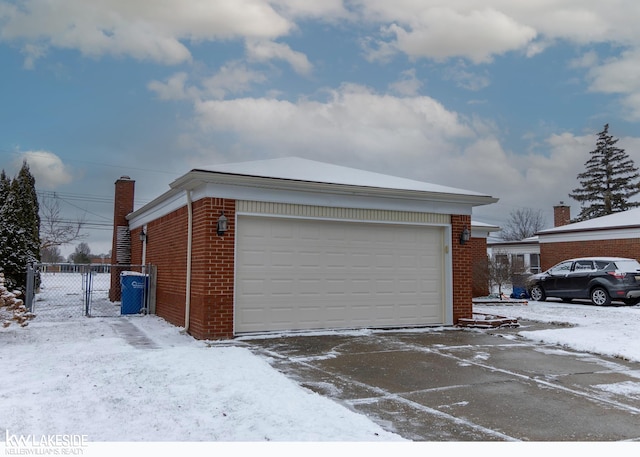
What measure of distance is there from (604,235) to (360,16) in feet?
48.2

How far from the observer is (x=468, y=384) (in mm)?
5840

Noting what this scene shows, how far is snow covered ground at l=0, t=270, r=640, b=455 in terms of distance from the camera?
393cm

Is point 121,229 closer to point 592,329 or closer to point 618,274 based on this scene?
point 592,329

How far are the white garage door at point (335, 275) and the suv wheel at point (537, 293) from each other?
30.3ft

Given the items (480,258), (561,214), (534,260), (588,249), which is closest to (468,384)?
(480,258)

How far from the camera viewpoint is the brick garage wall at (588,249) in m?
19.0

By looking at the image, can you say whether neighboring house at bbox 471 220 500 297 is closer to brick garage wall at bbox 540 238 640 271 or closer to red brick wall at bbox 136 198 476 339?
brick garage wall at bbox 540 238 640 271

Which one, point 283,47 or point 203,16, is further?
point 283,47

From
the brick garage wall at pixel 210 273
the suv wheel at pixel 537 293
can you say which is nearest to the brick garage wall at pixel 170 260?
the brick garage wall at pixel 210 273

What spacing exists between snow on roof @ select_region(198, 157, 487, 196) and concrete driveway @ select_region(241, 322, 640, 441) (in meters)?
3.10

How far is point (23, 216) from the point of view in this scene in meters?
15.5

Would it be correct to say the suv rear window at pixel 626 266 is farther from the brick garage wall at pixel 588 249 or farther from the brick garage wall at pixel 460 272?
the brick garage wall at pixel 460 272
